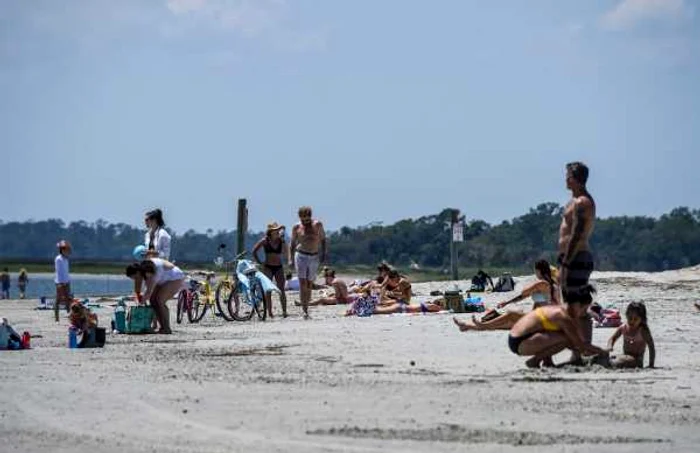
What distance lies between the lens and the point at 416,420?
9250mm

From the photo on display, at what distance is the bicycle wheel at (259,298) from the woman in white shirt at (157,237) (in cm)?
261

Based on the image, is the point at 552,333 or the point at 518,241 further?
the point at 518,241

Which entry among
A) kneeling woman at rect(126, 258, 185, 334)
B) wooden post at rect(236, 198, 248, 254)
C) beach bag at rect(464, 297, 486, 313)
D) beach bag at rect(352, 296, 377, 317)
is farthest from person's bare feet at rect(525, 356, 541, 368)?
wooden post at rect(236, 198, 248, 254)

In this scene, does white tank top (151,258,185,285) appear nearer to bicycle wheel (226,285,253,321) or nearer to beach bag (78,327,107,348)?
beach bag (78,327,107,348)

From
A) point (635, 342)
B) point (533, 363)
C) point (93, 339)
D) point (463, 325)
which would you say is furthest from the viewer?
point (463, 325)

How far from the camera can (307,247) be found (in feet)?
69.7

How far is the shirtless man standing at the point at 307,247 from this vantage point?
833 inches

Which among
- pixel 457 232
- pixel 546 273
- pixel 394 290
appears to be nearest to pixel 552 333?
pixel 546 273

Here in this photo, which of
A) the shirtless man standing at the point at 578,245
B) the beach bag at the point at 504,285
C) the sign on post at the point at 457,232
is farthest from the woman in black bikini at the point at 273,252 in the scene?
the sign on post at the point at 457,232

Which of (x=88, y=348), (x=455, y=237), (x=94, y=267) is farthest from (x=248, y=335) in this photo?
(x=94, y=267)

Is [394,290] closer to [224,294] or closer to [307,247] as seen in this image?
[307,247]

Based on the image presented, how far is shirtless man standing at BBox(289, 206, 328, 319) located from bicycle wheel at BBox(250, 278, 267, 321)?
54 centimetres

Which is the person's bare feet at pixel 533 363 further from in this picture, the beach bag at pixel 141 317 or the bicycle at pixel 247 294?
the bicycle at pixel 247 294

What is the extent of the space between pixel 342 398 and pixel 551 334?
2632 millimetres
